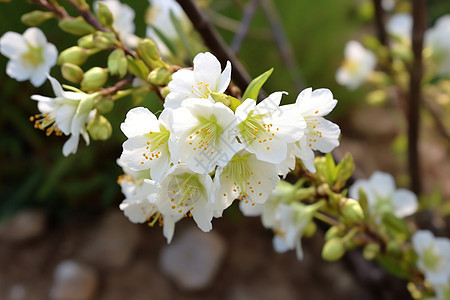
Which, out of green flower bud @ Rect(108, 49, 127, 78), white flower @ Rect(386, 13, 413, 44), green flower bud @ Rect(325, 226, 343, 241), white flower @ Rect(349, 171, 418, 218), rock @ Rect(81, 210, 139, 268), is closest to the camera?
green flower bud @ Rect(108, 49, 127, 78)

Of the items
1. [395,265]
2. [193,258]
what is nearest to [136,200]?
[395,265]

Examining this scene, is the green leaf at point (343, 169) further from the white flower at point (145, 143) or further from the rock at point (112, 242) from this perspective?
the rock at point (112, 242)

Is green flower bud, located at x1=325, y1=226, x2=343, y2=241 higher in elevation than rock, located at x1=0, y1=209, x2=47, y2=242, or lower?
higher

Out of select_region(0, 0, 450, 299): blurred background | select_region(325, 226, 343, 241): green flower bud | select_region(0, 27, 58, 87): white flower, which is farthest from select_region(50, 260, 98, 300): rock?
select_region(325, 226, 343, 241): green flower bud

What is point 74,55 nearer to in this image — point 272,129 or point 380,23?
point 272,129

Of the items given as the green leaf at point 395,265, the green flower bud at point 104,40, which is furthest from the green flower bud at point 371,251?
the green flower bud at point 104,40

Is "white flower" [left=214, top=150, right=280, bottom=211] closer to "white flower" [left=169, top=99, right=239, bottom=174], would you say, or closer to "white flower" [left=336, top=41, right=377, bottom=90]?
"white flower" [left=169, top=99, right=239, bottom=174]

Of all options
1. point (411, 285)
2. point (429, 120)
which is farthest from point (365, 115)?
point (411, 285)
